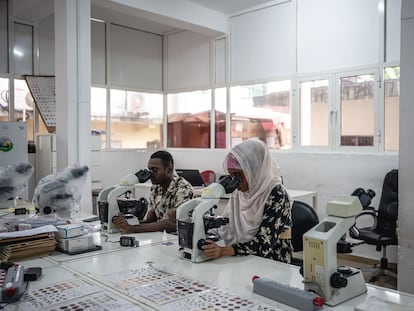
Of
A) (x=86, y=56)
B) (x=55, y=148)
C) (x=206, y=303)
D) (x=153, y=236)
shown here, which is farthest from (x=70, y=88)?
(x=206, y=303)

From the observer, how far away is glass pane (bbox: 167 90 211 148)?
578 cm

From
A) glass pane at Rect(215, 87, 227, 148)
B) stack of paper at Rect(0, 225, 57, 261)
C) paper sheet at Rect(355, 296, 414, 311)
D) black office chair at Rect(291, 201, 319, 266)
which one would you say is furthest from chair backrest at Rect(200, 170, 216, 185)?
paper sheet at Rect(355, 296, 414, 311)

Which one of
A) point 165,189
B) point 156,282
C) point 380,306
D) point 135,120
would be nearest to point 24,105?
point 135,120

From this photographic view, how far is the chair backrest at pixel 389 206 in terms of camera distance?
3.52 meters

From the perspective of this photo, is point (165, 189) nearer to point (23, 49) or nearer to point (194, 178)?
point (194, 178)

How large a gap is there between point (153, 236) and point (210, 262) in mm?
650

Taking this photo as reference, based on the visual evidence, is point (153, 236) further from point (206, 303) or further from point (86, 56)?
point (86, 56)

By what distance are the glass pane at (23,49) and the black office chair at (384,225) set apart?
4.21m

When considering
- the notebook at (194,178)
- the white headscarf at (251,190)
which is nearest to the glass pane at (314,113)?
the notebook at (194,178)

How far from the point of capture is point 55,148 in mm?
4305

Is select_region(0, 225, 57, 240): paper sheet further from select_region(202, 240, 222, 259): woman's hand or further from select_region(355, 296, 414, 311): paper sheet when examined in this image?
select_region(355, 296, 414, 311): paper sheet

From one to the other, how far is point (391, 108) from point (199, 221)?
305cm

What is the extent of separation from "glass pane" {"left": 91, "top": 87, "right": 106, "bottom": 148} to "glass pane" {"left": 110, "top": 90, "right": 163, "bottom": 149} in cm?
13

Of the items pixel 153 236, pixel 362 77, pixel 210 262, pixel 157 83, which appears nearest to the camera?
pixel 210 262
